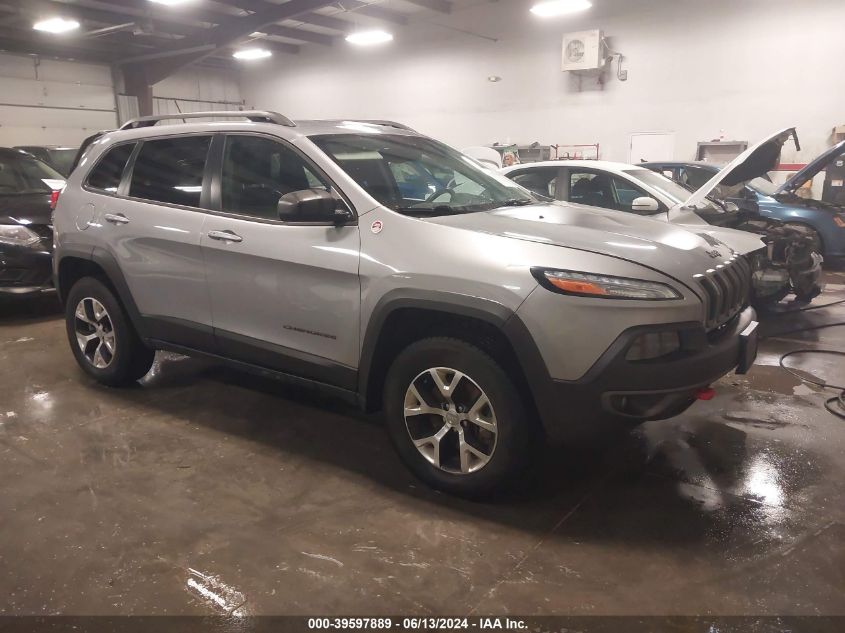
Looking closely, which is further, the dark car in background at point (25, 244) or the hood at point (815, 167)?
the hood at point (815, 167)

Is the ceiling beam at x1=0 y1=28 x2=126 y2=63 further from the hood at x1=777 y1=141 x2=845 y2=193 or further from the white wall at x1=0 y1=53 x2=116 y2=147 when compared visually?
the hood at x1=777 y1=141 x2=845 y2=193

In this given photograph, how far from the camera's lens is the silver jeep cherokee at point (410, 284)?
7.64 feet

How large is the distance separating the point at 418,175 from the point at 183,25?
13703 mm

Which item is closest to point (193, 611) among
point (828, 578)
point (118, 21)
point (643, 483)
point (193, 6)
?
point (643, 483)

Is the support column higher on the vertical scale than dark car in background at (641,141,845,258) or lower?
higher

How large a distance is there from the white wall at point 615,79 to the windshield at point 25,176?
9.60 meters

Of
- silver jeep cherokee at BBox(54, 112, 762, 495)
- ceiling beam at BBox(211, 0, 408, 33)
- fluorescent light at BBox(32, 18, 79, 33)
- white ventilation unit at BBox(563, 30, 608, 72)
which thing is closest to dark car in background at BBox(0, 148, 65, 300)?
silver jeep cherokee at BBox(54, 112, 762, 495)

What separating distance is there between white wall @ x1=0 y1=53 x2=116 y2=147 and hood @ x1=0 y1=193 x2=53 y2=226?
1047cm

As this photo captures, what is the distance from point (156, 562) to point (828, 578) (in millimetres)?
2413

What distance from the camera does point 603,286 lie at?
91.0 inches

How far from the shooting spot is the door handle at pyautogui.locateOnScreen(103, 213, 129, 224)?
3.66 m

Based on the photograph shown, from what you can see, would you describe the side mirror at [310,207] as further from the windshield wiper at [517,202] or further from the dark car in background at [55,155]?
the dark car in background at [55,155]

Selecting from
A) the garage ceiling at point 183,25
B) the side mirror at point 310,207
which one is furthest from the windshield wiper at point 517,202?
the garage ceiling at point 183,25

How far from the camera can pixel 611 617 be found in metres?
2.05
